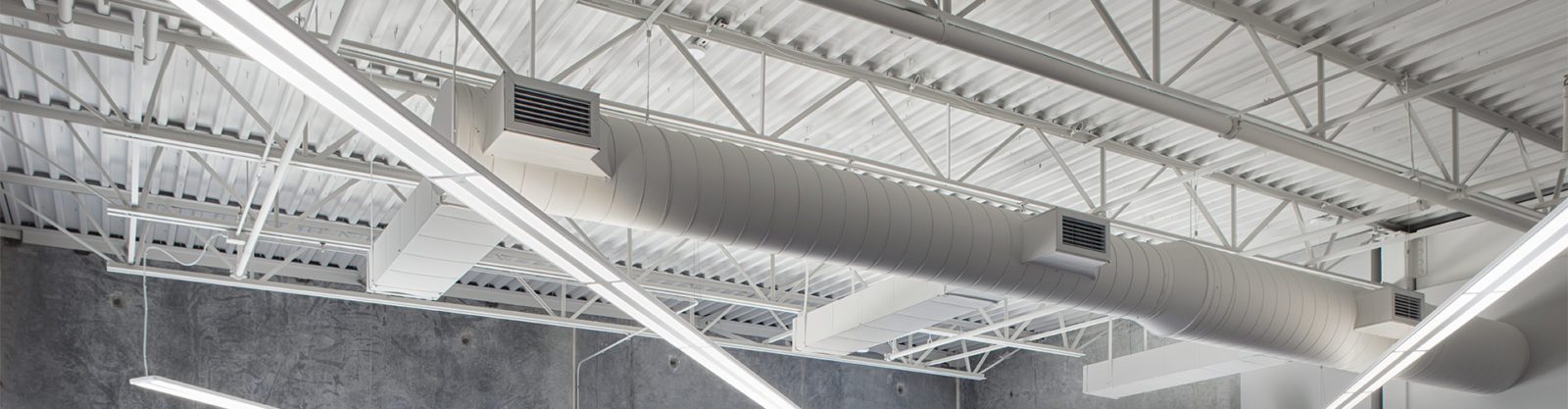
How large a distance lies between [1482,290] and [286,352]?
47.8 feet

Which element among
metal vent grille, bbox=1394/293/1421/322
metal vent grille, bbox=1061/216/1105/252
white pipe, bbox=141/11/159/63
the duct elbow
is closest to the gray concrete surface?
the duct elbow

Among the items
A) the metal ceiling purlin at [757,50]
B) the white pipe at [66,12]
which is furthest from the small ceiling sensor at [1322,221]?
the white pipe at [66,12]

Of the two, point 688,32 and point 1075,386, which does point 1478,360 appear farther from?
point 688,32

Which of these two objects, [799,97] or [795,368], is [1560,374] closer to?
[799,97]

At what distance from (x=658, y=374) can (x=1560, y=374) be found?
480 inches

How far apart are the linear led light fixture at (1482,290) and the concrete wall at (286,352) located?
38.8 feet

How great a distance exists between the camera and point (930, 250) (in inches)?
359

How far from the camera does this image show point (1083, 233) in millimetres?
9750

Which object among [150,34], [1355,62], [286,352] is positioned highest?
[1355,62]

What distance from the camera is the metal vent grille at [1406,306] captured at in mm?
11727

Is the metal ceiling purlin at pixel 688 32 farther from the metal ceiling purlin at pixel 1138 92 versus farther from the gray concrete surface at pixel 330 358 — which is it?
the gray concrete surface at pixel 330 358

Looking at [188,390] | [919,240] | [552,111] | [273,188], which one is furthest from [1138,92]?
[188,390]

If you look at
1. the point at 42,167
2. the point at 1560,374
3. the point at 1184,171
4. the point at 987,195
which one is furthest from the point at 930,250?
the point at 42,167

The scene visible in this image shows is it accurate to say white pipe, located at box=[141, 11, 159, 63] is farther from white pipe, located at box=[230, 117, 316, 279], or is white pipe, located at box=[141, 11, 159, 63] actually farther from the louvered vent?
the louvered vent
